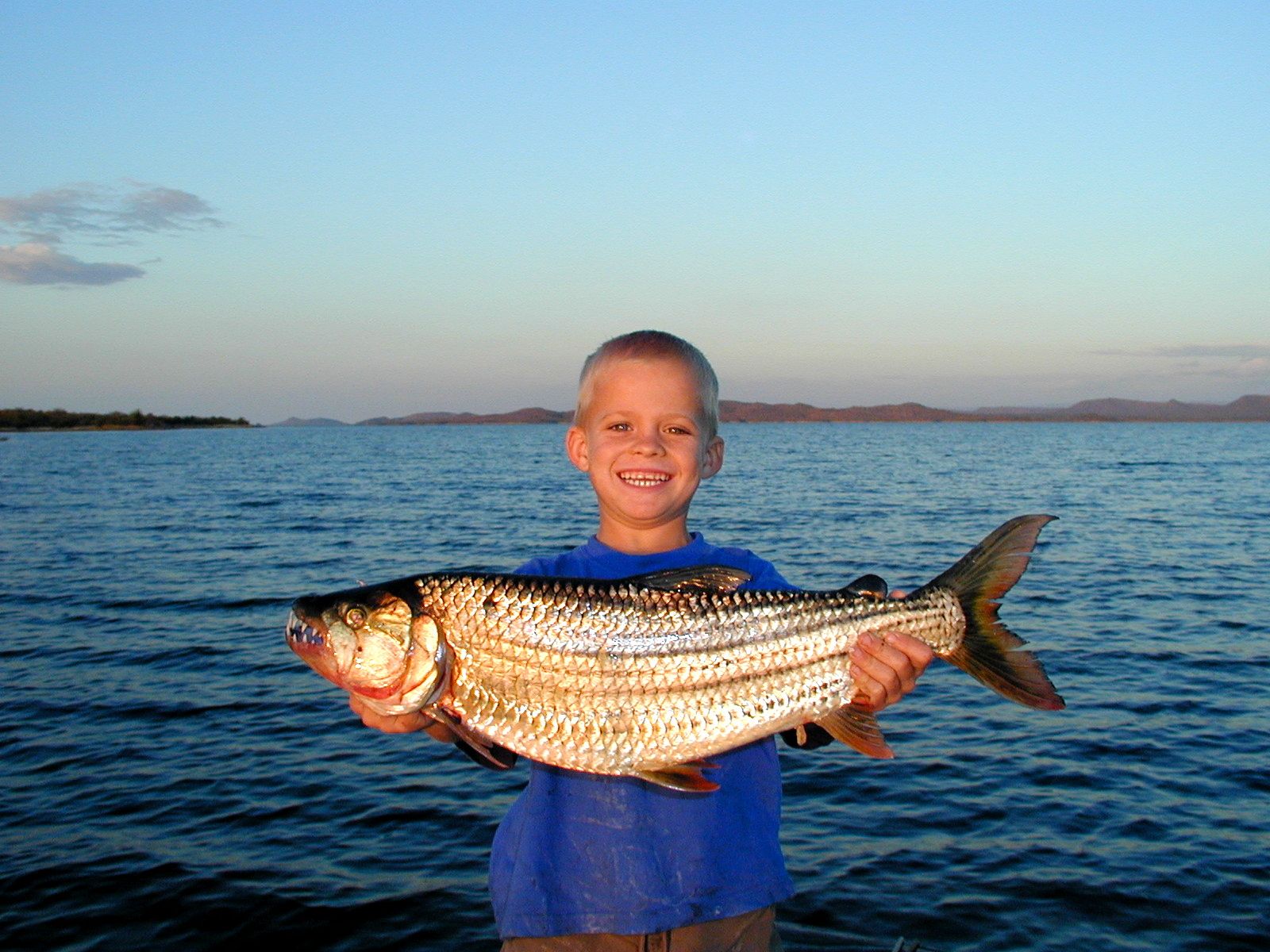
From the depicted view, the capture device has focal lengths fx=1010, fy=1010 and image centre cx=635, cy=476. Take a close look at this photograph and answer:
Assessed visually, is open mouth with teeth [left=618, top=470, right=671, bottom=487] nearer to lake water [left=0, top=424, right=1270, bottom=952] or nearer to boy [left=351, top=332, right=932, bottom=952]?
boy [left=351, top=332, right=932, bottom=952]

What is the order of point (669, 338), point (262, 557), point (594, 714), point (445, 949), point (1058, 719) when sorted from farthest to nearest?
point (262, 557)
point (1058, 719)
point (445, 949)
point (669, 338)
point (594, 714)

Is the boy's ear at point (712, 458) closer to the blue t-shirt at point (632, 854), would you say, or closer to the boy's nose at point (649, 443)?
the boy's nose at point (649, 443)

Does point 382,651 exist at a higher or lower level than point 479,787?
higher

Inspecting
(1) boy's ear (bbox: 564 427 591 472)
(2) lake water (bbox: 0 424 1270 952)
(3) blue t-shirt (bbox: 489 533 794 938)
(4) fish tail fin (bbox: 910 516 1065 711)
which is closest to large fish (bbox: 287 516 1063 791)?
(4) fish tail fin (bbox: 910 516 1065 711)

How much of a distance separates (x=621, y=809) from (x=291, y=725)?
10371 millimetres

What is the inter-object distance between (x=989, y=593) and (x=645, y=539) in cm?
156

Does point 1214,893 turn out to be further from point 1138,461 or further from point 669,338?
point 1138,461

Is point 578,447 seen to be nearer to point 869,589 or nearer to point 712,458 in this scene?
point 712,458

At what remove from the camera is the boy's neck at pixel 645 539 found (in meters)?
4.83

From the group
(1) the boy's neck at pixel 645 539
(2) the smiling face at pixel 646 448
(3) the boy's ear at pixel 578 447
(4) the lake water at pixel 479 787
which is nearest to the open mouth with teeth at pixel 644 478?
(2) the smiling face at pixel 646 448

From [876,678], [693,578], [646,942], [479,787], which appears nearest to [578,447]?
[693,578]

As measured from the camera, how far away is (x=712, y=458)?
512 centimetres

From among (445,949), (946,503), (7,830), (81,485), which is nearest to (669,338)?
(445,949)

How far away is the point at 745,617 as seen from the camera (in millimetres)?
3984
